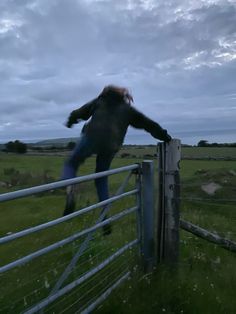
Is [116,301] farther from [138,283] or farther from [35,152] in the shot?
[35,152]

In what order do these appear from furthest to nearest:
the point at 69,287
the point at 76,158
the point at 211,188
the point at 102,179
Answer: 1. the point at 211,188
2. the point at 102,179
3. the point at 76,158
4. the point at 69,287

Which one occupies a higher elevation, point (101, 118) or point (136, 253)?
point (101, 118)

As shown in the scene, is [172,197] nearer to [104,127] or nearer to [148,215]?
[148,215]

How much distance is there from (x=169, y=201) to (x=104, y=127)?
1.21 meters

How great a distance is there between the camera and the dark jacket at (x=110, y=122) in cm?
525

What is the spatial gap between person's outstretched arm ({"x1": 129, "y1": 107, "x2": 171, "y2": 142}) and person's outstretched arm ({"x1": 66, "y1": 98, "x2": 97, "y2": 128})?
0.44m

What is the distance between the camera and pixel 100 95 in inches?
215

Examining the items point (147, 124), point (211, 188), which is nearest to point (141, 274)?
point (147, 124)

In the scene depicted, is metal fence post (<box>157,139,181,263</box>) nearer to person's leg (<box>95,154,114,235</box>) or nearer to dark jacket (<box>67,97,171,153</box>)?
dark jacket (<box>67,97,171,153</box>)

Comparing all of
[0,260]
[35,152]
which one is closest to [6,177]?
[35,152]

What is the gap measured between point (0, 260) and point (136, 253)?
2.19 m

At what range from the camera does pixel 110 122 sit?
17.3ft

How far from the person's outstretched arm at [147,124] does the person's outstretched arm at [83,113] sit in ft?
1.45

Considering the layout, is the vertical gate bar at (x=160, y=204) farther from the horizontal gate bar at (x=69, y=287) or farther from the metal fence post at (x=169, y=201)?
the horizontal gate bar at (x=69, y=287)
